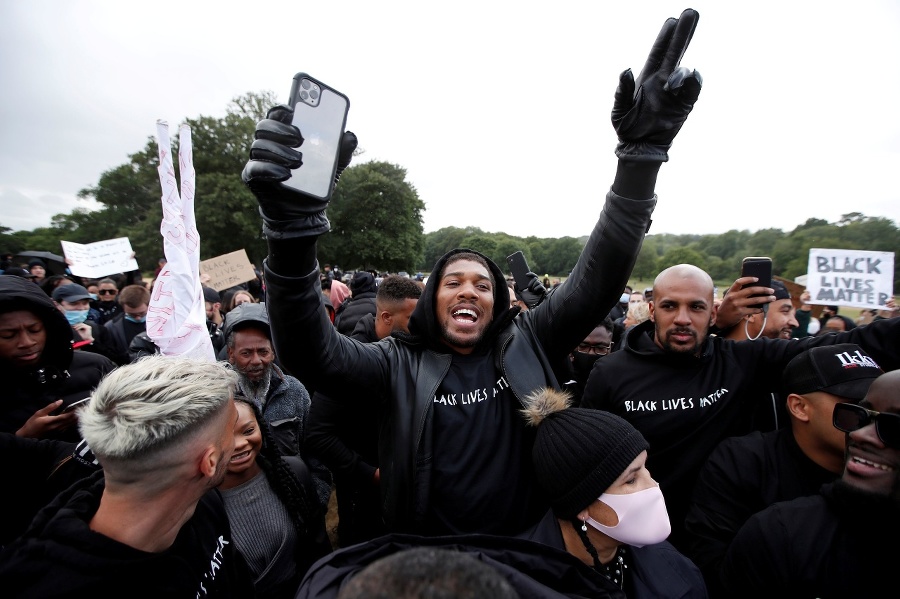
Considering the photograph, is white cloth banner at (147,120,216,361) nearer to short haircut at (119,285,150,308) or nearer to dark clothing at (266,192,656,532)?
dark clothing at (266,192,656,532)

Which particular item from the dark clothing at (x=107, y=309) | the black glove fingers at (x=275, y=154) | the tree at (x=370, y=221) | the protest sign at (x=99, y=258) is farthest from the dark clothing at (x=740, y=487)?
the tree at (x=370, y=221)

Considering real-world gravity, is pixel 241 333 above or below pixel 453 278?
below

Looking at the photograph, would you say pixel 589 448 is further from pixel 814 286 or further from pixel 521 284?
pixel 814 286

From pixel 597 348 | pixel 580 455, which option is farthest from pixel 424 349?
pixel 597 348

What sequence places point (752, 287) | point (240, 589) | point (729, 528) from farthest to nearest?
point (752, 287) → point (729, 528) → point (240, 589)

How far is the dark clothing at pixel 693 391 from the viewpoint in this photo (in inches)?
85.4

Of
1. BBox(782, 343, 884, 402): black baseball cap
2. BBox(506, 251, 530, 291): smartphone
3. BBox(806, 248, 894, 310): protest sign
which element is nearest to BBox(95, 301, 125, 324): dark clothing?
BBox(506, 251, 530, 291): smartphone

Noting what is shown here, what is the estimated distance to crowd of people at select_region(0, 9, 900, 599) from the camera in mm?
1187

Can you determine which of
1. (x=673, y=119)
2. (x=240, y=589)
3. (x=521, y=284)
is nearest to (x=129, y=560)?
(x=240, y=589)

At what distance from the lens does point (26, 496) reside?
169 cm

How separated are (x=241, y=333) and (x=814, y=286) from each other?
6648 millimetres

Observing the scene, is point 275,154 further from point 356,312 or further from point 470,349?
point 356,312

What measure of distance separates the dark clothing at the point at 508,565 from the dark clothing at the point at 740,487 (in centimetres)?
87

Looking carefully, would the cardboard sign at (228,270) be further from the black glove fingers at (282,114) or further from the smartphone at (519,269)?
the black glove fingers at (282,114)
